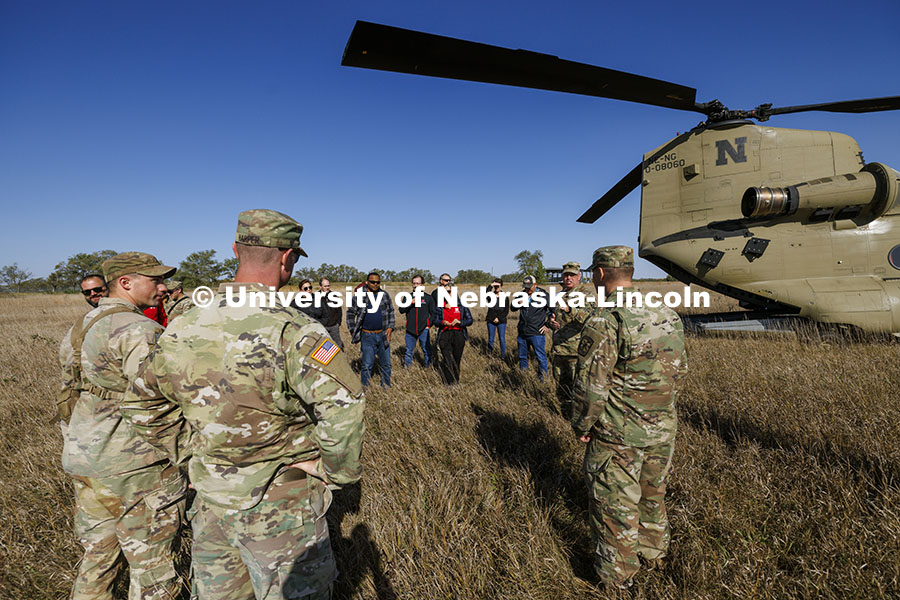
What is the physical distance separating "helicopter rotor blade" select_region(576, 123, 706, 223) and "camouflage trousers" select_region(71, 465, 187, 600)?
320 inches

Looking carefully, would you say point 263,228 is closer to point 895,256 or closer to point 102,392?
point 102,392

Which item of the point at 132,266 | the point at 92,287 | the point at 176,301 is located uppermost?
the point at 132,266

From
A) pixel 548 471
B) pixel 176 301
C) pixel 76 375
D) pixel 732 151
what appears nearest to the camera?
pixel 76 375

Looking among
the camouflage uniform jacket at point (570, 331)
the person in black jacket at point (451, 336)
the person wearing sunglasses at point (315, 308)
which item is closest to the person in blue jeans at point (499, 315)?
the person in black jacket at point (451, 336)

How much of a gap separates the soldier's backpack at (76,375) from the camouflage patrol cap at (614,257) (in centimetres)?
315

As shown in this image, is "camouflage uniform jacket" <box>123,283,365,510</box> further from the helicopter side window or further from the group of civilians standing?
the helicopter side window

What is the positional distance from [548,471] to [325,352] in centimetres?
279

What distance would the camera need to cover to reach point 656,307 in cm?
231

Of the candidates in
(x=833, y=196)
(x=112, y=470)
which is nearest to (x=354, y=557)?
(x=112, y=470)

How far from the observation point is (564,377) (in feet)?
15.6

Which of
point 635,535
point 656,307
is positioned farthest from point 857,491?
point 656,307

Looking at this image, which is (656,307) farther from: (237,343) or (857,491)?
(237,343)

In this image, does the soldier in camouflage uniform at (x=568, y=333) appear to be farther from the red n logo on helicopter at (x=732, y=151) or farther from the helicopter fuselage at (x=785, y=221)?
the red n logo on helicopter at (x=732, y=151)

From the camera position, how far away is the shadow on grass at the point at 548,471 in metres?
2.54
